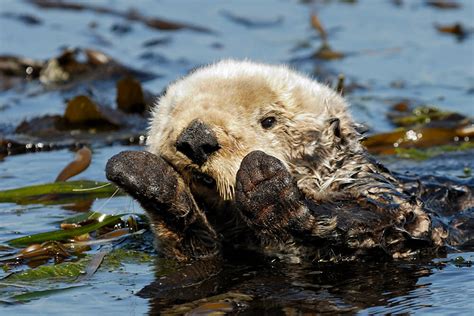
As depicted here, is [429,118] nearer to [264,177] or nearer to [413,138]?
[413,138]

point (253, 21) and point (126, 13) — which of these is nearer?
point (253, 21)

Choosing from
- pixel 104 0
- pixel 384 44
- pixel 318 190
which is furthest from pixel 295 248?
pixel 104 0

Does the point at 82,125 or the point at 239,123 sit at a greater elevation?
the point at 239,123

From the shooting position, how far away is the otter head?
4.15 metres

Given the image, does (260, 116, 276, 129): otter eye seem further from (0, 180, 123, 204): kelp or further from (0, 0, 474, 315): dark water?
(0, 180, 123, 204): kelp

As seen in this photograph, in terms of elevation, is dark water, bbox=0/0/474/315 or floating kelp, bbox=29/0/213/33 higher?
floating kelp, bbox=29/0/213/33

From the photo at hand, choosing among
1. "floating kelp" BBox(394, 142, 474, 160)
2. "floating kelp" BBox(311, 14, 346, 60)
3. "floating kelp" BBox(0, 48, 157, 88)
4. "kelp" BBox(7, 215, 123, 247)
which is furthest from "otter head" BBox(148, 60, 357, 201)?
"floating kelp" BBox(311, 14, 346, 60)

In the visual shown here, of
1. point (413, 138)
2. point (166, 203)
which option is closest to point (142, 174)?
point (166, 203)

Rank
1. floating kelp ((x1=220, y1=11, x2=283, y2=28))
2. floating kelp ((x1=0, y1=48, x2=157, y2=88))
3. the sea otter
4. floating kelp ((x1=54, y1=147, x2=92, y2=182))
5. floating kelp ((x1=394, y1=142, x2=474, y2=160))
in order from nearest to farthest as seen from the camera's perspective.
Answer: the sea otter → floating kelp ((x1=54, y1=147, x2=92, y2=182)) → floating kelp ((x1=394, y1=142, x2=474, y2=160)) → floating kelp ((x1=0, y1=48, x2=157, y2=88)) → floating kelp ((x1=220, y1=11, x2=283, y2=28))

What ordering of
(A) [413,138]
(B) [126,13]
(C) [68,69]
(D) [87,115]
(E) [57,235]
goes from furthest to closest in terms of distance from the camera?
(B) [126,13] → (C) [68,69] → (D) [87,115] → (A) [413,138] → (E) [57,235]

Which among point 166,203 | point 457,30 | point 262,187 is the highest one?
point 457,30

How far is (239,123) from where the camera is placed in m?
4.30

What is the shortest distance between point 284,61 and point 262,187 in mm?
6587

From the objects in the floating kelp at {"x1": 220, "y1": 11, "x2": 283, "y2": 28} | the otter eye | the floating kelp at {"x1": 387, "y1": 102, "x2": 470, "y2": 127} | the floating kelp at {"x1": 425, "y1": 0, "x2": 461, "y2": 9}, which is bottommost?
the floating kelp at {"x1": 387, "y1": 102, "x2": 470, "y2": 127}
